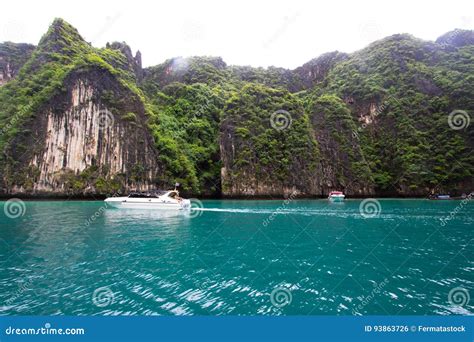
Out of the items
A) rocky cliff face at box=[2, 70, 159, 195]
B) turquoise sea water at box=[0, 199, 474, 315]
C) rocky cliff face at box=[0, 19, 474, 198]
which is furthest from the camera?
rocky cliff face at box=[0, 19, 474, 198]

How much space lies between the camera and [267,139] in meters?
63.8

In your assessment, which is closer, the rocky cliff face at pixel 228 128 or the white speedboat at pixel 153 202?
the white speedboat at pixel 153 202

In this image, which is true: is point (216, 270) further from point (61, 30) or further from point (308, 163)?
point (61, 30)

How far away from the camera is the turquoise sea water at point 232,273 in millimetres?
6922

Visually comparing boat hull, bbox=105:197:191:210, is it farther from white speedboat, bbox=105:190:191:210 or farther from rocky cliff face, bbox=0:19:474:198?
rocky cliff face, bbox=0:19:474:198

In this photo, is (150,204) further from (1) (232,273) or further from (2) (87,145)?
(2) (87,145)

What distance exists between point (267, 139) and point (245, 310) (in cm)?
5877

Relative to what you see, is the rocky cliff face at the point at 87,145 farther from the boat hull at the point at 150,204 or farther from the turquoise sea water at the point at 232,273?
the turquoise sea water at the point at 232,273

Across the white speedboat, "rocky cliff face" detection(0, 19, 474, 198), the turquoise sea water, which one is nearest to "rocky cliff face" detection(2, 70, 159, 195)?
"rocky cliff face" detection(0, 19, 474, 198)

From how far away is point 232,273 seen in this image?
9547 mm

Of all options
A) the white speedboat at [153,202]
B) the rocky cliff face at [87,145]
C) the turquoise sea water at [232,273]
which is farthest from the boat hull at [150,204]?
the rocky cliff face at [87,145]

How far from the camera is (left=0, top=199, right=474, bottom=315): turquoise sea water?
6922mm

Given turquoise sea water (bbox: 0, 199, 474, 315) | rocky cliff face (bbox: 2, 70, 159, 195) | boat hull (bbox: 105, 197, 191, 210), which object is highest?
rocky cliff face (bbox: 2, 70, 159, 195)

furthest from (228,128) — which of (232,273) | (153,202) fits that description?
(232,273)
